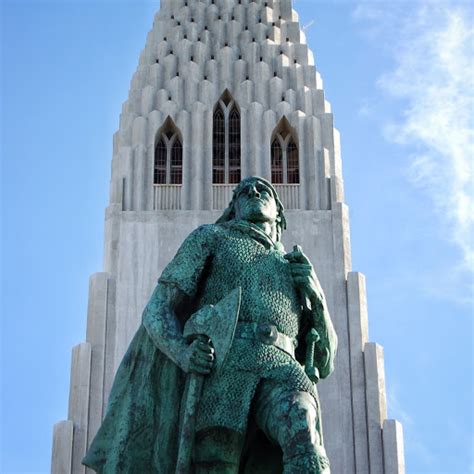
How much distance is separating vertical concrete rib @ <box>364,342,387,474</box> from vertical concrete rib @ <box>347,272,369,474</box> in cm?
15

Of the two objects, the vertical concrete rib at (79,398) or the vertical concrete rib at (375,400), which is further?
the vertical concrete rib at (79,398)

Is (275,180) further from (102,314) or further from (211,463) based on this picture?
(211,463)

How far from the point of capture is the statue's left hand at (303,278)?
9984 mm

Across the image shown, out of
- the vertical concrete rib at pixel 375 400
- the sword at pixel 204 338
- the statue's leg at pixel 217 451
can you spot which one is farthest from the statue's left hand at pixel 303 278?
the vertical concrete rib at pixel 375 400

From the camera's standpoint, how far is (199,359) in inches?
366

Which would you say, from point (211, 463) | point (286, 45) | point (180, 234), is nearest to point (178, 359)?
point (211, 463)

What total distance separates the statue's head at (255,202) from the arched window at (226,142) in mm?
33059

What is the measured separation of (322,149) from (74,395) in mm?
12125

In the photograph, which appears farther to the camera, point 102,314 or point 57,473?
point 102,314

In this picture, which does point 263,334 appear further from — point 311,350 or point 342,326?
point 342,326

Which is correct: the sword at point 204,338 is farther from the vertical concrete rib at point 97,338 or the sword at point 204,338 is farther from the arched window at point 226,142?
the arched window at point 226,142

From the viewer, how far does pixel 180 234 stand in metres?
42.2

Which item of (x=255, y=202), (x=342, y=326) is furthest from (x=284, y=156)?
(x=255, y=202)

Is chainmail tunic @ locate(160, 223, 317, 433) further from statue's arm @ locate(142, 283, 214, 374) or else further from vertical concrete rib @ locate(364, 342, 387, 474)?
vertical concrete rib @ locate(364, 342, 387, 474)
